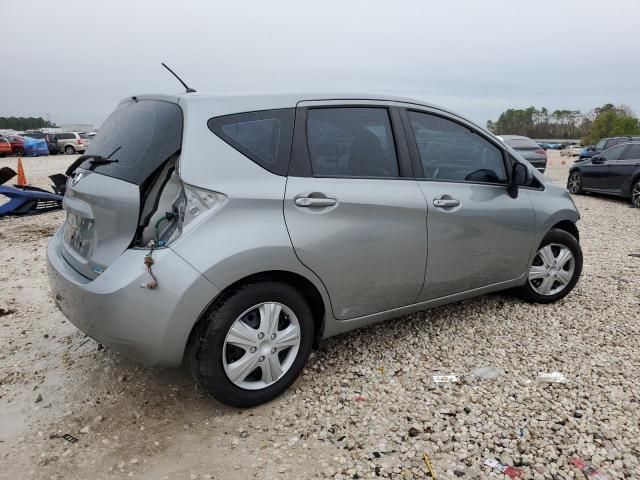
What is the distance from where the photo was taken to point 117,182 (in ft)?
8.60

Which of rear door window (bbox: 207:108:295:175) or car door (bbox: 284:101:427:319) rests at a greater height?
rear door window (bbox: 207:108:295:175)

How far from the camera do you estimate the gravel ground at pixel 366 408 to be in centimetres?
236

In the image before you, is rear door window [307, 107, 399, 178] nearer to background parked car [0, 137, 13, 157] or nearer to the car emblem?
the car emblem

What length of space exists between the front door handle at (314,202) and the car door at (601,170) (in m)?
11.3

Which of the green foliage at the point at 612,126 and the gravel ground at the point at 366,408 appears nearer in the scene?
the gravel ground at the point at 366,408

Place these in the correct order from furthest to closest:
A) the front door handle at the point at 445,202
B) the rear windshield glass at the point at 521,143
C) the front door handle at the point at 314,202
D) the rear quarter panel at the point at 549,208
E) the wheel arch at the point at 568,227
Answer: the rear windshield glass at the point at 521,143, the wheel arch at the point at 568,227, the rear quarter panel at the point at 549,208, the front door handle at the point at 445,202, the front door handle at the point at 314,202

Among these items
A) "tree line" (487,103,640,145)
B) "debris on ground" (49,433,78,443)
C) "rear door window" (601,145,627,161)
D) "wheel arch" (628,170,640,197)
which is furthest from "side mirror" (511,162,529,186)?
"tree line" (487,103,640,145)

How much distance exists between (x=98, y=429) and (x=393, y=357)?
6.08 feet

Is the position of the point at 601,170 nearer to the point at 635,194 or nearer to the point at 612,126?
the point at 635,194

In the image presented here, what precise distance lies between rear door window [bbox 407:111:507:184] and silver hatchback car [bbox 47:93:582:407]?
2 centimetres

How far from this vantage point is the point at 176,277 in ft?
7.72

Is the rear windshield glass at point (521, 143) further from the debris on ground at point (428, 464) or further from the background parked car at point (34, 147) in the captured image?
the background parked car at point (34, 147)

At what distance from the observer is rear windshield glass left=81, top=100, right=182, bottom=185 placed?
2.56 metres

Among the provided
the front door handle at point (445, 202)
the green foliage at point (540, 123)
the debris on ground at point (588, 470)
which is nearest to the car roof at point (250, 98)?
the front door handle at point (445, 202)
